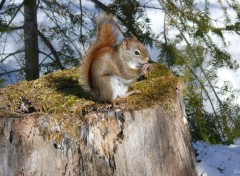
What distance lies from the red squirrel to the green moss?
57 millimetres

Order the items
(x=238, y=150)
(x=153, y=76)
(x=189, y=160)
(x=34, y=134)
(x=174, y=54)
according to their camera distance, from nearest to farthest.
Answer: (x=34, y=134)
(x=189, y=160)
(x=153, y=76)
(x=174, y=54)
(x=238, y=150)

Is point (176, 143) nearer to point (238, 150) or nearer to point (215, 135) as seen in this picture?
point (215, 135)

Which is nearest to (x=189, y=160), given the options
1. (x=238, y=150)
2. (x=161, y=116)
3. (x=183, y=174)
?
(x=183, y=174)

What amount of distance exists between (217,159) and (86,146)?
6.84ft

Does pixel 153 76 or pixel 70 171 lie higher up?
pixel 153 76

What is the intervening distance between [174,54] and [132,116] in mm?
1423

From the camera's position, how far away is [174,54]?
353 cm

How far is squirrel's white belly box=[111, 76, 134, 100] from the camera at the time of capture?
2.30 meters

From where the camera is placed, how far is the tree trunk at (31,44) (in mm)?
3898

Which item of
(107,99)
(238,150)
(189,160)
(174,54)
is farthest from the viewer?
(238,150)

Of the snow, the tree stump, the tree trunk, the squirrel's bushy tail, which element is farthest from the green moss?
the snow

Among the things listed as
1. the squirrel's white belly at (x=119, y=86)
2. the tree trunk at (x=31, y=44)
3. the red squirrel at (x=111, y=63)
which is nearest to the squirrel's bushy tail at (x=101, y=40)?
the red squirrel at (x=111, y=63)

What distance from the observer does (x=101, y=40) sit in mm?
2375

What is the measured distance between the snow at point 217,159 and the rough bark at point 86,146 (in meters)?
1.61
